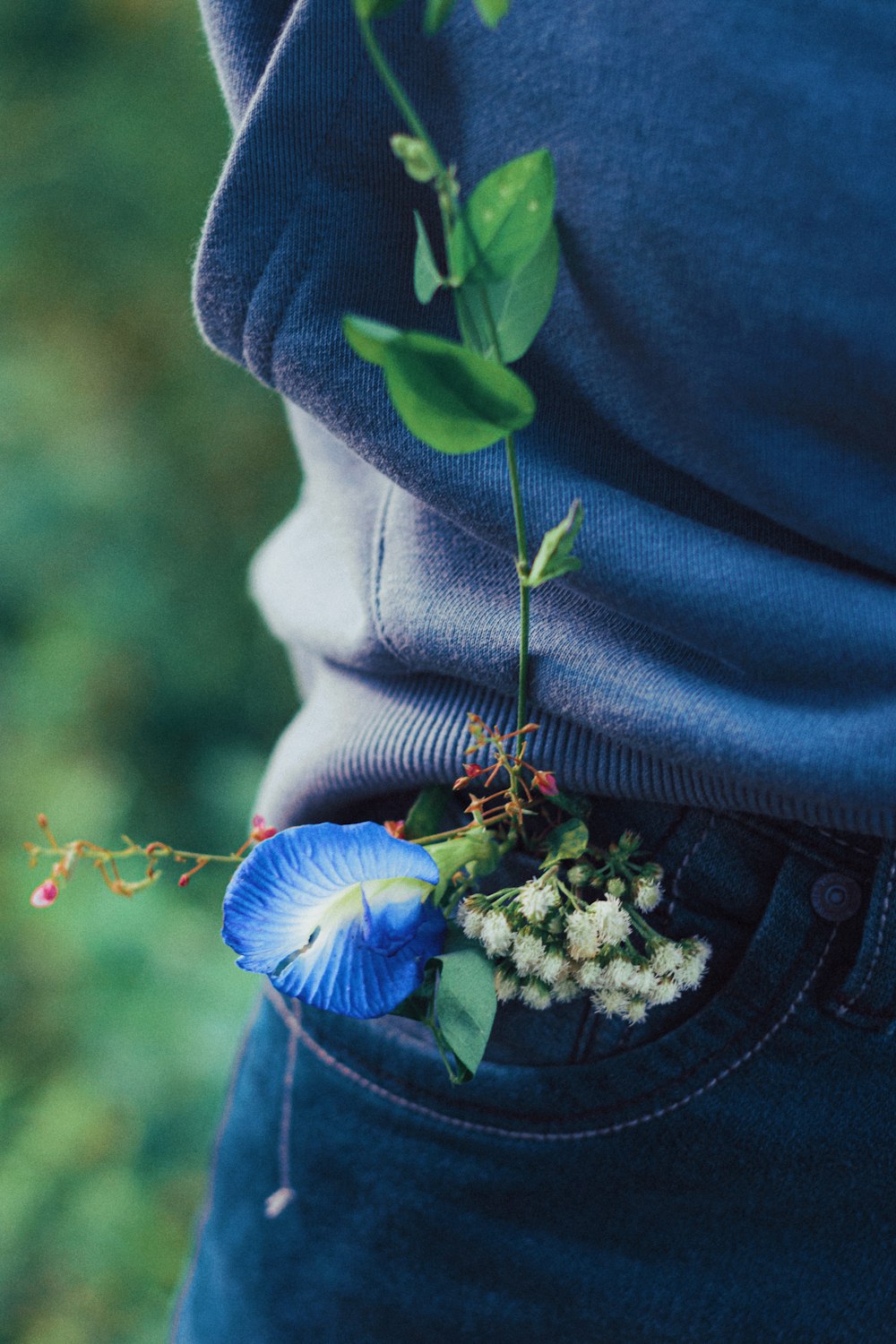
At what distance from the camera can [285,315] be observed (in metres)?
0.36

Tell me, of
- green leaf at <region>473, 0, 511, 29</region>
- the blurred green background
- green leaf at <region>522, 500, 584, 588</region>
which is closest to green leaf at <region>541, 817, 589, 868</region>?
green leaf at <region>522, 500, 584, 588</region>

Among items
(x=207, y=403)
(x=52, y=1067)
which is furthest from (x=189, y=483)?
(x=52, y=1067)

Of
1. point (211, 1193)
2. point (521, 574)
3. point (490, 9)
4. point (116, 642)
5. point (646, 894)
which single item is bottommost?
point (116, 642)

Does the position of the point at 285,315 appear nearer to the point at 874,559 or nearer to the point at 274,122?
the point at 274,122

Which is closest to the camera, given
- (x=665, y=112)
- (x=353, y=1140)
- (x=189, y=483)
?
(x=665, y=112)

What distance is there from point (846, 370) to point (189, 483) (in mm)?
1763

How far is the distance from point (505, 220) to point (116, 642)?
1.62 meters

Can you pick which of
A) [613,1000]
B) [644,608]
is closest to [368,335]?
[644,608]

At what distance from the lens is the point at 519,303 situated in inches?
12.4

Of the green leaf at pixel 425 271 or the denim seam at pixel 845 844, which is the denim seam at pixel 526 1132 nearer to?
the denim seam at pixel 845 844

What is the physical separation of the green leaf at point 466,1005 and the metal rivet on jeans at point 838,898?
12 cm

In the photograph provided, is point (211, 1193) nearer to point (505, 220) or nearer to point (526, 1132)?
point (526, 1132)

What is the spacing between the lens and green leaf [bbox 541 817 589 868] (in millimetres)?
369

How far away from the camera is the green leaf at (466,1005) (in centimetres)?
34
